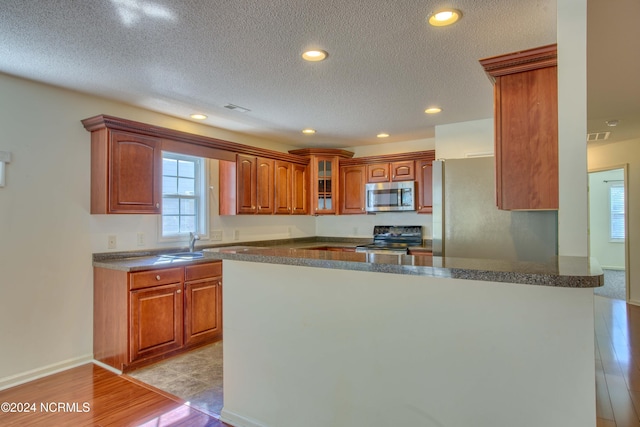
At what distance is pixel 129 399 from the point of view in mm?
2662

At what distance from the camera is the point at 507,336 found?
4.79ft

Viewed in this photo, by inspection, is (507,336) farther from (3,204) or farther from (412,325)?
(3,204)

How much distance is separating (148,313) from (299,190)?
267 centimetres

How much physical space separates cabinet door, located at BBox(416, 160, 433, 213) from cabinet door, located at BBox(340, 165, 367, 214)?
2.64ft

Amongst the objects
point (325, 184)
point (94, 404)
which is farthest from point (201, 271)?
point (325, 184)

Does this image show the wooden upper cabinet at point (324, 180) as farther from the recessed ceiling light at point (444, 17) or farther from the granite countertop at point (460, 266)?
the recessed ceiling light at point (444, 17)

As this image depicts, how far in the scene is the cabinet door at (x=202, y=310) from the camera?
141 inches

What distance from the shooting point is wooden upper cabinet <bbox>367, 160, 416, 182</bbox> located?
492 centimetres

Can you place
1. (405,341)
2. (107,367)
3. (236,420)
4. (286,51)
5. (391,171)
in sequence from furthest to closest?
(391,171), (107,367), (286,51), (236,420), (405,341)

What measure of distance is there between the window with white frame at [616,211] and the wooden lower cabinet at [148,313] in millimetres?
8888

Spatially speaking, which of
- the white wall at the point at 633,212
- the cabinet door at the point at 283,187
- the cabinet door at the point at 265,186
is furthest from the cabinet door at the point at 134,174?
the white wall at the point at 633,212

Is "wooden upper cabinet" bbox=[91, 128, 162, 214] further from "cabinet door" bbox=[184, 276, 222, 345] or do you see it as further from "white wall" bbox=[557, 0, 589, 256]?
"white wall" bbox=[557, 0, 589, 256]

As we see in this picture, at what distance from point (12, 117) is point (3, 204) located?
0.67m

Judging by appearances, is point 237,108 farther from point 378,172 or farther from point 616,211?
point 616,211
